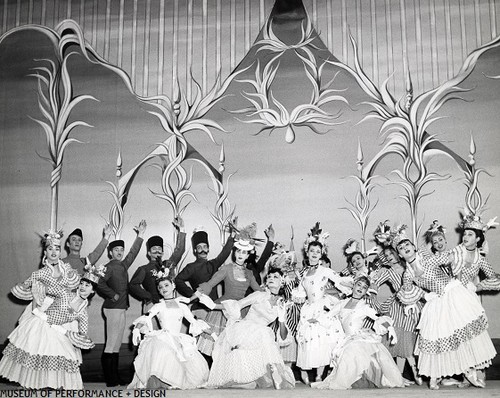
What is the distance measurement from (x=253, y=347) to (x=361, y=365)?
3.31ft

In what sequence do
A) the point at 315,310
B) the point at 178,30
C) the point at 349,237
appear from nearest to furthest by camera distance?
the point at 315,310 < the point at 349,237 < the point at 178,30

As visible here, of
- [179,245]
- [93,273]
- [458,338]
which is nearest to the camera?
[458,338]

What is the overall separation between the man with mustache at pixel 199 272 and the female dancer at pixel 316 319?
119cm

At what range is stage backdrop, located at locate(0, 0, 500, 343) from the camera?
831cm

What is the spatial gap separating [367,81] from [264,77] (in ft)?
4.41

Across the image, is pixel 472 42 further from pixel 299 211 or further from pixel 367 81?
pixel 299 211

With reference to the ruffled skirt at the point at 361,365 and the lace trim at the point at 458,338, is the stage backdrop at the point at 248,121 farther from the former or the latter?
the lace trim at the point at 458,338

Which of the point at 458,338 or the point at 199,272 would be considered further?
the point at 199,272

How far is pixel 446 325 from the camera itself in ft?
19.9

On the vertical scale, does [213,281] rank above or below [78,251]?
below

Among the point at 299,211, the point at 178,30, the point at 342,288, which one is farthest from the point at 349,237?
the point at 178,30

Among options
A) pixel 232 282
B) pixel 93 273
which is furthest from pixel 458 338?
pixel 93 273

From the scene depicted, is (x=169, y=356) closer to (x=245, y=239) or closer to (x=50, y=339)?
(x=50, y=339)

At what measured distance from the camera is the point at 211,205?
847cm
